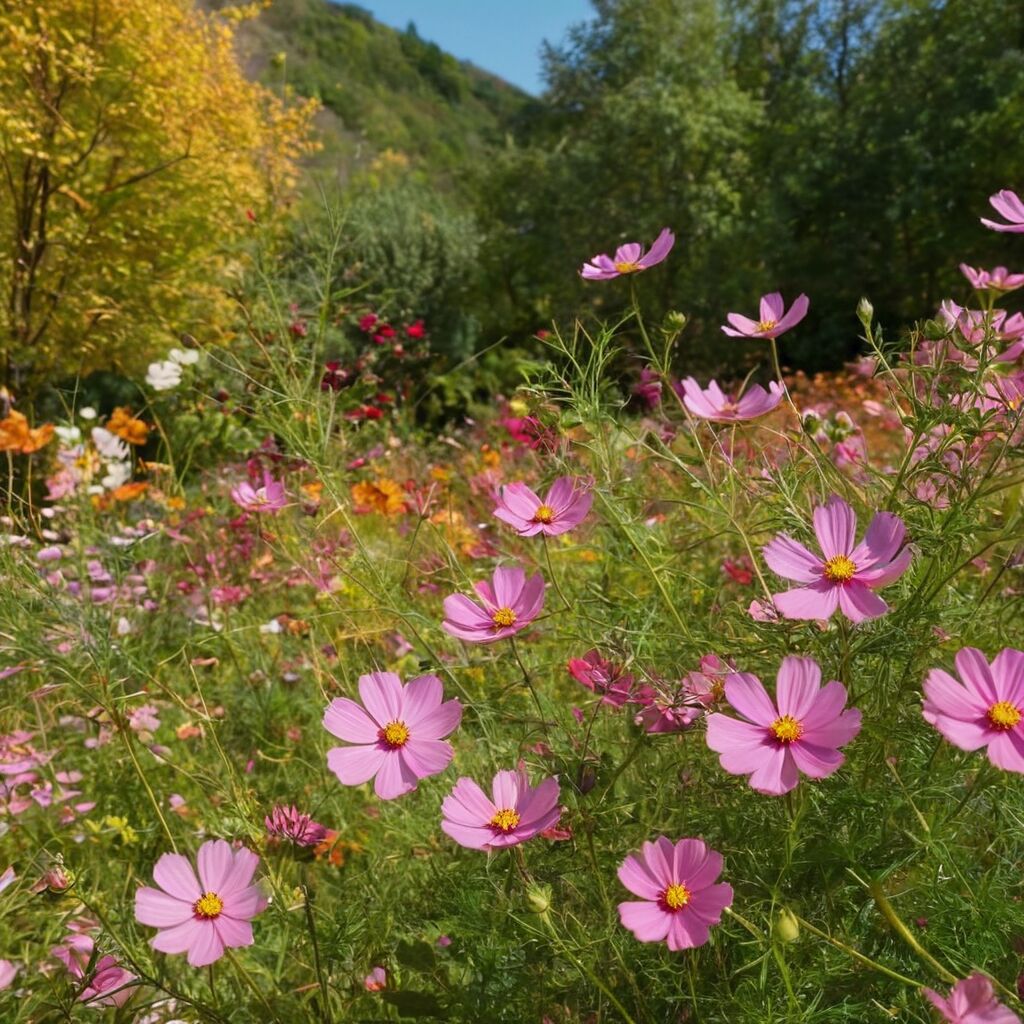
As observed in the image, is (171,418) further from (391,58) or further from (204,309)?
(391,58)

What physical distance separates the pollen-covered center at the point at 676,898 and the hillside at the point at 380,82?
3999 centimetres

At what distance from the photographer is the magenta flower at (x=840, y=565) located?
56 centimetres

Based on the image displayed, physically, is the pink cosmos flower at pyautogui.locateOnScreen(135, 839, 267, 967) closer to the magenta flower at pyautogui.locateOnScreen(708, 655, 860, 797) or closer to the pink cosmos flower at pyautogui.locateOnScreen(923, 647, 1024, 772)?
the magenta flower at pyautogui.locateOnScreen(708, 655, 860, 797)

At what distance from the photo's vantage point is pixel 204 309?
667cm

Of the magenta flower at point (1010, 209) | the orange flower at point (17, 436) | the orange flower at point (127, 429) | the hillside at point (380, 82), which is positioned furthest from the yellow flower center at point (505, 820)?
the hillside at point (380, 82)

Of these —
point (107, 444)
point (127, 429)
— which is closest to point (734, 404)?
point (127, 429)

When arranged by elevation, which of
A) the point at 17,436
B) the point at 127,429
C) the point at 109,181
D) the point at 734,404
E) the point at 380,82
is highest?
the point at 380,82

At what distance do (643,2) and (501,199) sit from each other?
3.36m

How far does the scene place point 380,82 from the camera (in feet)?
178

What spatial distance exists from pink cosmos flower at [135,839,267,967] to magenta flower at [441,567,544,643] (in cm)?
25

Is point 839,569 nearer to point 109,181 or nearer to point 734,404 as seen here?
point 734,404

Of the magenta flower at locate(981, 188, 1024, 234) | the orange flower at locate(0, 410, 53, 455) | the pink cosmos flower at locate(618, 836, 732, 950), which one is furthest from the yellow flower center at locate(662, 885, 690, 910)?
the orange flower at locate(0, 410, 53, 455)

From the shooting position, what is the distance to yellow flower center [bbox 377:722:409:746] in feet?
2.14

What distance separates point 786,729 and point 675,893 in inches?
5.5
